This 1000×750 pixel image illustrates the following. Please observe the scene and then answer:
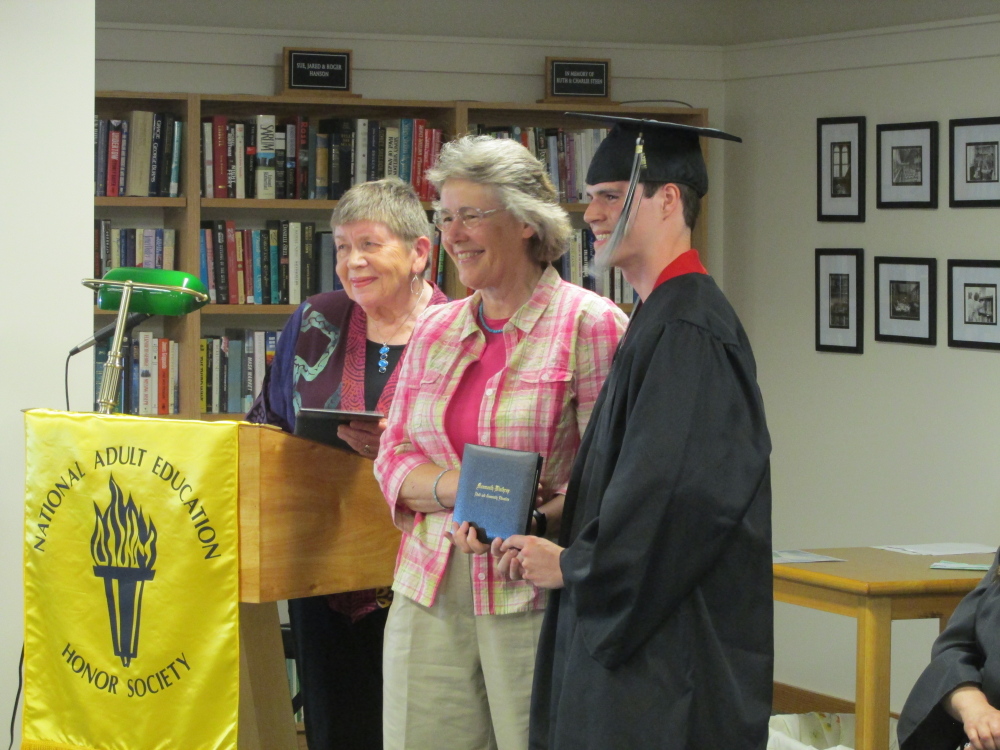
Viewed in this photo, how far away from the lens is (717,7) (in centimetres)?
500

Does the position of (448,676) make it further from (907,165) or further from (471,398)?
(907,165)

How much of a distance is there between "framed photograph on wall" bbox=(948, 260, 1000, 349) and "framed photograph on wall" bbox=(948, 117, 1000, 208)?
21cm

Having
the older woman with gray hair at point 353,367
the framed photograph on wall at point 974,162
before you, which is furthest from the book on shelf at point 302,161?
the framed photograph on wall at point 974,162

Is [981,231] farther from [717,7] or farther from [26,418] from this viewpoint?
[26,418]

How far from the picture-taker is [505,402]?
6.14 ft

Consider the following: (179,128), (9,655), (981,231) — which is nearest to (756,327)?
(981,231)

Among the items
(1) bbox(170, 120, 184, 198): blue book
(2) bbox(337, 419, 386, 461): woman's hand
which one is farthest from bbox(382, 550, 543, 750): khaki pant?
(1) bbox(170, 120, 184, 198): blue book

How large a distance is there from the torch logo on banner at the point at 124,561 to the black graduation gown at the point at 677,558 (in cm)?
83

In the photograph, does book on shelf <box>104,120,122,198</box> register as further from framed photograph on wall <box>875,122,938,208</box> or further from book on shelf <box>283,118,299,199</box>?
framed photograph on wall <box>875,122,938,208</box>

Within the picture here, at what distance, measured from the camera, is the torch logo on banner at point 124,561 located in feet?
6.63

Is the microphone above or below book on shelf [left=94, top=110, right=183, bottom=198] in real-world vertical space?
below

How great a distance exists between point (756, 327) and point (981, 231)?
1.04 meters

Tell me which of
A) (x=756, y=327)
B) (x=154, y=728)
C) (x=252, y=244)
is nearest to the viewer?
(x=154, y=728)

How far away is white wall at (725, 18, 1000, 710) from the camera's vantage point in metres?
4.11
